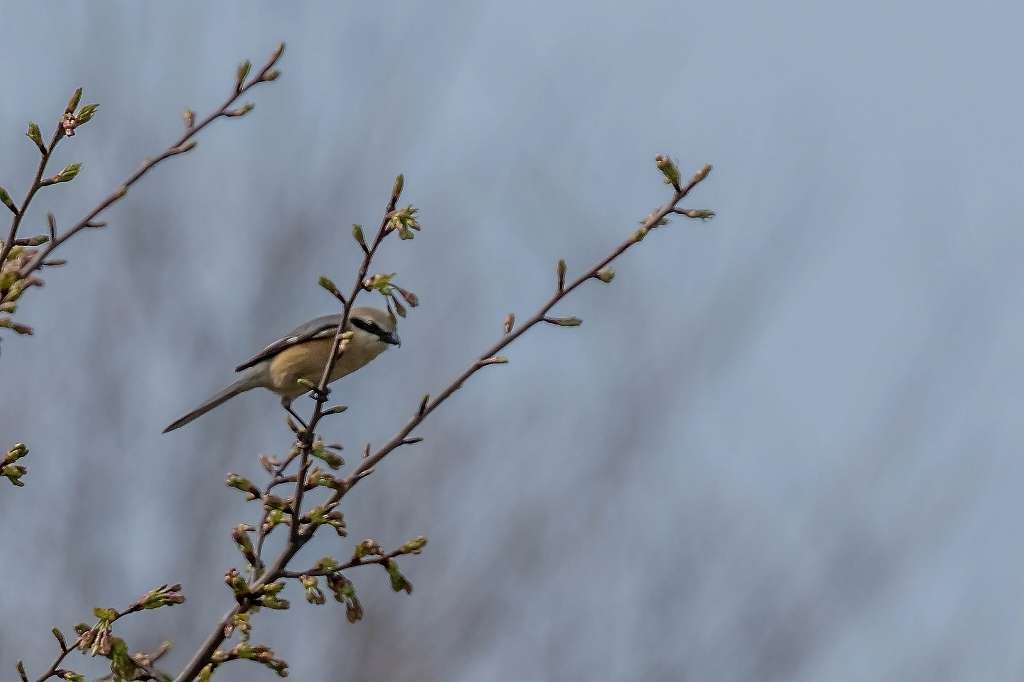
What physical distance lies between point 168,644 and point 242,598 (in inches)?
9.5

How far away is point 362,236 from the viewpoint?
116 inches

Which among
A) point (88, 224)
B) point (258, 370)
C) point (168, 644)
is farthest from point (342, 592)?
point (258, 370)

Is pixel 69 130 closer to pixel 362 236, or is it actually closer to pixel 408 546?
pixel 362 236

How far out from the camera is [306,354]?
6.22m

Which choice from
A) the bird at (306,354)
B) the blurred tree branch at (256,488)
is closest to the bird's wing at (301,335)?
the bird at (306,354)

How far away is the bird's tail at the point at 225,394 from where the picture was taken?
5555mm

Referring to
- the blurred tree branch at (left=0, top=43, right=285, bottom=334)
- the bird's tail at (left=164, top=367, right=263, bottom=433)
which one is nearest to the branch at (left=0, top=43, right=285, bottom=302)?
the blurred tree branch at (left=0, top=43, right=285, bottom=334)

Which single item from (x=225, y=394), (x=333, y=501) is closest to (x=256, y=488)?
(x=333, y=501)

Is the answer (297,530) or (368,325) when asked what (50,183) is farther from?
(368,325)

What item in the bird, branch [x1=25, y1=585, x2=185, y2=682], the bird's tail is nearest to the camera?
branch [x1=25, y1=585, x2=185, y2=682]

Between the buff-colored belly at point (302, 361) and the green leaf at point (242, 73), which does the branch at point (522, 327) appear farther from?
the buff-colored belly at point (302, 361)

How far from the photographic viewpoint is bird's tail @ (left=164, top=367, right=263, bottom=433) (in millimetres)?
5555

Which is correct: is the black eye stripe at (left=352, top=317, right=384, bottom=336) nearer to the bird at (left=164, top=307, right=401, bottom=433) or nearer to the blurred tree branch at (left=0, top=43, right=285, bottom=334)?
the bird at (left=164, top=307, right=401, bottom=433)

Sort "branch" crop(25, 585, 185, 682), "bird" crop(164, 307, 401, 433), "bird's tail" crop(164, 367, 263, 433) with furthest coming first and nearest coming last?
1. "bird" crop(164, 307, 401, 433)
2. "bird's tail" crop(164, 367, 263, 433)
3. "branch" crop(25, 585, 185, 682)
